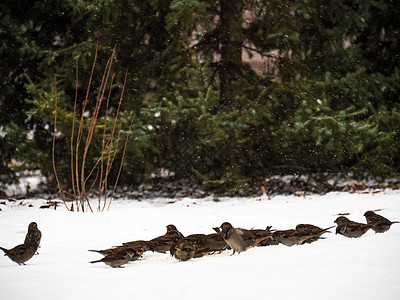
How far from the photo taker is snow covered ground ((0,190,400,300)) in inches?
114

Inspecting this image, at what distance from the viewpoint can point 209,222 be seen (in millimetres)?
6371

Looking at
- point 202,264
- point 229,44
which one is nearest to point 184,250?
point 202,264

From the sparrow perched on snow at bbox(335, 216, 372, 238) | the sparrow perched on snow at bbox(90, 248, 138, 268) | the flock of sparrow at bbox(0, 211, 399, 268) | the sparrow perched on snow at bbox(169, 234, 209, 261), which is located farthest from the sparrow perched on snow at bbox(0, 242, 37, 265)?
the sparrow perched on snow at bbox(335, 216, 372, 238)

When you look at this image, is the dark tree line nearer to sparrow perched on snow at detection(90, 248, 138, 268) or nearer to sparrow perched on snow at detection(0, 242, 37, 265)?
sparrow perched on snow at detection(0, 242, 37, 265)

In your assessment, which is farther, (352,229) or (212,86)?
(212,86)

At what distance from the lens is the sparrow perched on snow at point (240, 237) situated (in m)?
4.07

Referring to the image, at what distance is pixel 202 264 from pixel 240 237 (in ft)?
1.49

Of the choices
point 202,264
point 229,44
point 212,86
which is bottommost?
point 202,264

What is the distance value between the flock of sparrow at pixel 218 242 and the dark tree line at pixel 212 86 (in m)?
3.93

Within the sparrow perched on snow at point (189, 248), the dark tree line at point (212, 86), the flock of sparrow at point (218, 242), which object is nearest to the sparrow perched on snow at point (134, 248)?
the flock of sparrow at point (218, 242)

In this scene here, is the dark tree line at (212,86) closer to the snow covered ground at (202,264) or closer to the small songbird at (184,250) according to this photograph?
the snow covered ground at (202,264)

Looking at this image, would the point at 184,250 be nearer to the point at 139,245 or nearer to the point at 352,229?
the point at 139,245

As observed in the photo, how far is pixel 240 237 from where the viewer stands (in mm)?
4164

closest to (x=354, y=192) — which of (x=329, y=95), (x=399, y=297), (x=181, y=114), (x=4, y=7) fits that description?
(x=329, y=95)
